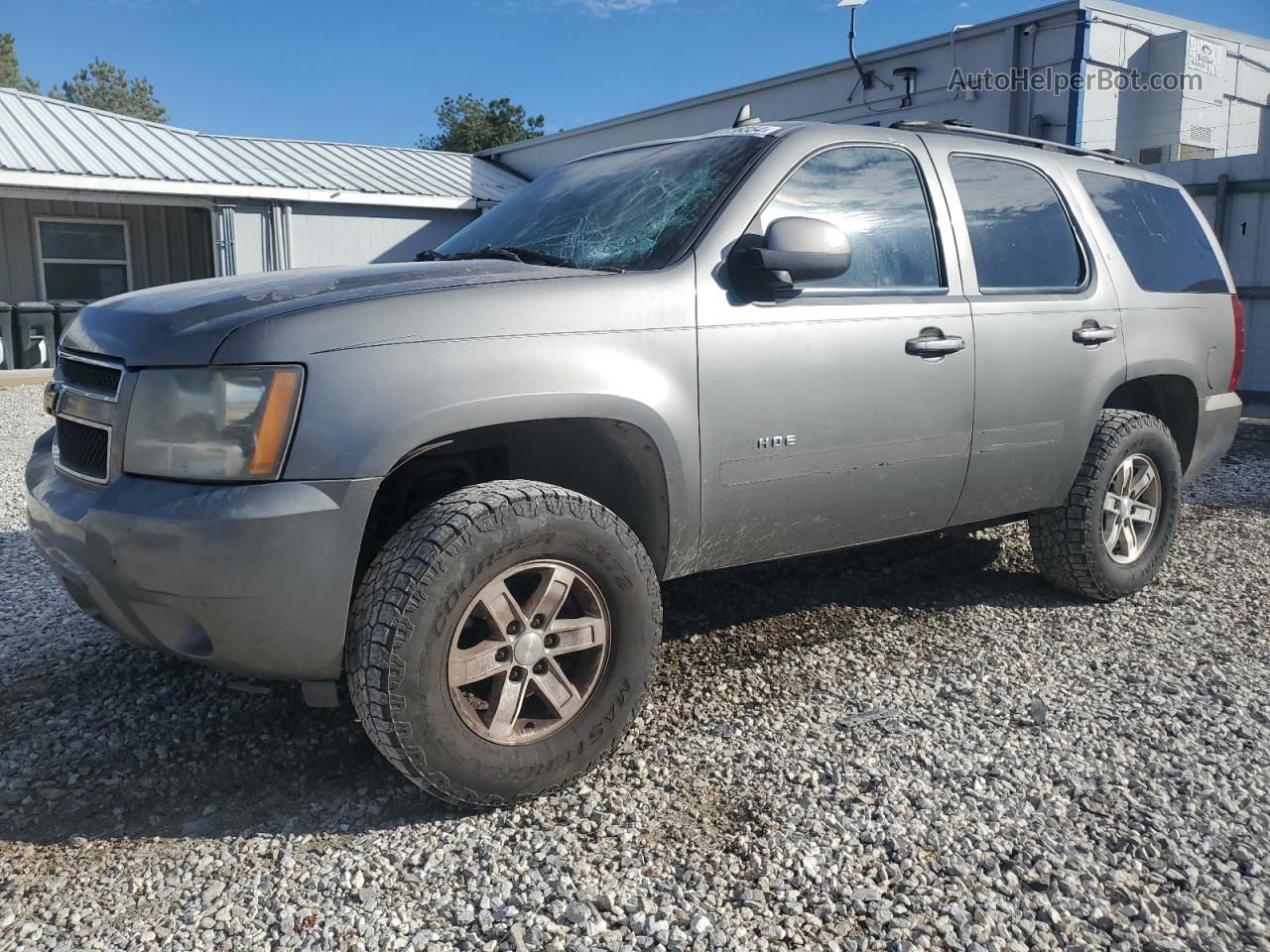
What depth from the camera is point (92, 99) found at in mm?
79750

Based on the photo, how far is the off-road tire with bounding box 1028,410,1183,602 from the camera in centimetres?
440

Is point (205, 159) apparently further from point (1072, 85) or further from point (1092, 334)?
point (1092, 334)

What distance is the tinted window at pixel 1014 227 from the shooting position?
402cm

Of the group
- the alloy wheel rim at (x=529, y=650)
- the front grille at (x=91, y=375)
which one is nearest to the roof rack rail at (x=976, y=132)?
the alloy wheel rim at (x=529, y=650)

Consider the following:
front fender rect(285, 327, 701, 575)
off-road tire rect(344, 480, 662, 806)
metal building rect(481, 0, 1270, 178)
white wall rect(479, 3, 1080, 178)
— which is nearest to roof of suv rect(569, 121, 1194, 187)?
front fender rect(285, 327, 701, 575)

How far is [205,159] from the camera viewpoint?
1788 cm

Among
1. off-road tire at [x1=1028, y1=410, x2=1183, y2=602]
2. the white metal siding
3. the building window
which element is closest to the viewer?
off-road tire at [x1=1028, y1=410, x2=1183, y2=602]

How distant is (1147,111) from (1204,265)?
11251 mm

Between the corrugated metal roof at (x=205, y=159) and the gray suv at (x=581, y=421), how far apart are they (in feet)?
46.4

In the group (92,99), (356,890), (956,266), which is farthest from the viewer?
(92,99)

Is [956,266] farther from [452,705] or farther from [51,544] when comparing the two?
[51,544]

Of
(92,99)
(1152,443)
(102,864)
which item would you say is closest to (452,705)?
(102,864)

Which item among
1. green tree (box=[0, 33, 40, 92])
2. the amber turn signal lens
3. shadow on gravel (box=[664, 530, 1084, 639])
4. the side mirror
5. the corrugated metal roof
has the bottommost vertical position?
shadow on gravel (box=[664, 530, 1084, 639])

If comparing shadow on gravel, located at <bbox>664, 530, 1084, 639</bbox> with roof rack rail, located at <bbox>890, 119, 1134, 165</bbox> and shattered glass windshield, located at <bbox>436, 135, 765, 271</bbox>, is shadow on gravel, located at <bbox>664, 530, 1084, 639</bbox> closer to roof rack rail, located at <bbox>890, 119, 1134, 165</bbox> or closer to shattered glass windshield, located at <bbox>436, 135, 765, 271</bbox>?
shattered glass windshield, located at <bbox>436, 135, 765, 271</bbox>
